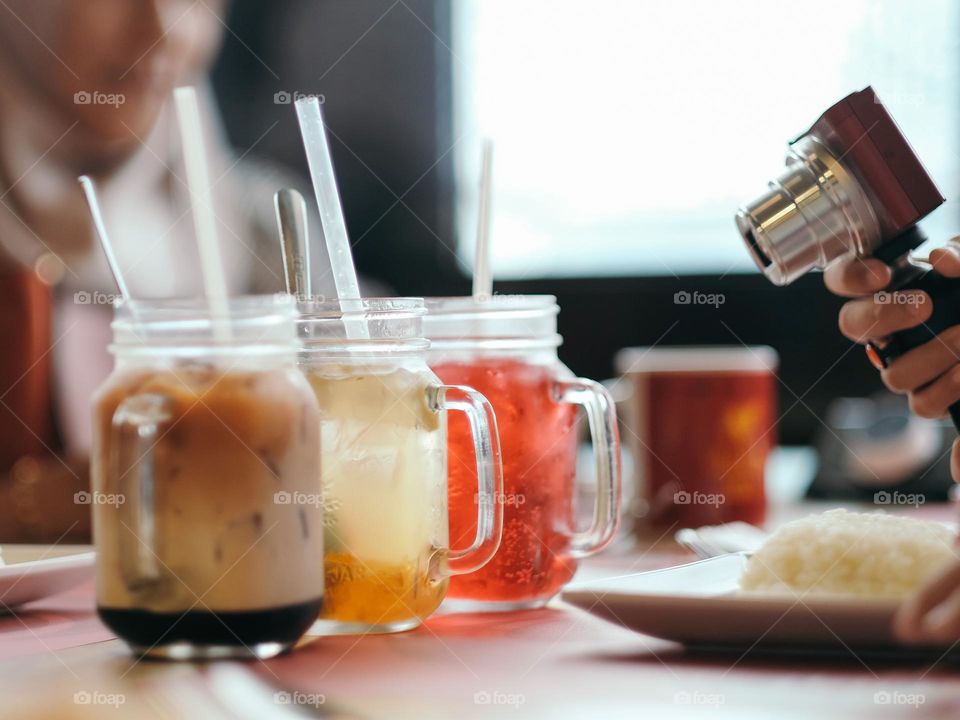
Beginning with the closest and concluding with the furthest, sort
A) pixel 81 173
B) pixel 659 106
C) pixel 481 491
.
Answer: pixel 481 491, pixel 81 173, pixel 659 106

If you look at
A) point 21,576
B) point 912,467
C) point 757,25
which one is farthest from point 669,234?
point 21,576

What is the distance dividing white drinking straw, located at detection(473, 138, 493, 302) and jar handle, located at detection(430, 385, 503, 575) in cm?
11

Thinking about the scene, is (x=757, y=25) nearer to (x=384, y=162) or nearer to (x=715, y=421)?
(x=384, y=162)

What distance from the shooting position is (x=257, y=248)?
2.32m

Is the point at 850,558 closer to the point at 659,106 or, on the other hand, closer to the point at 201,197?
the point at 201,197

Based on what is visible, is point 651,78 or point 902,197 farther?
point 651,78

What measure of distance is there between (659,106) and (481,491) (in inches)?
80.2

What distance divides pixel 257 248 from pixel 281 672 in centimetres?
184

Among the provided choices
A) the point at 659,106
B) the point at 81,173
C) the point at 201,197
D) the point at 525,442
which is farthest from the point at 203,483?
the point at 659,106

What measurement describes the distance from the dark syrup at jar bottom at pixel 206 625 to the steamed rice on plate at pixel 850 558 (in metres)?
0.27

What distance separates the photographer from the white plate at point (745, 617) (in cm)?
58

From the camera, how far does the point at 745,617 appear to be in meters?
Answer: 0.59

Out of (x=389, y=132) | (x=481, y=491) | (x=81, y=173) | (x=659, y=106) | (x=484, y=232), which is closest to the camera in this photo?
(x=481, y=491)

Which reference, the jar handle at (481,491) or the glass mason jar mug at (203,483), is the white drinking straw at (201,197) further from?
the jar handle at (481,491)
